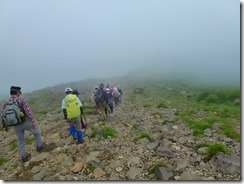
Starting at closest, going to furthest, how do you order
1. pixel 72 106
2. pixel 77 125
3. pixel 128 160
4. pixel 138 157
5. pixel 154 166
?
pixel 154 166 < pixel 128 160 < pixel 138 157 < pixel 72 106 < pixel 77 125

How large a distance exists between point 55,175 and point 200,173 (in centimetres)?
473

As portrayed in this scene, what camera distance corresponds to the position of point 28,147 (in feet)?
40.3

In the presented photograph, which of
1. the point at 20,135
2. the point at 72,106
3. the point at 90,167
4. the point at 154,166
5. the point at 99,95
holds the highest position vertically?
the point at 72,106

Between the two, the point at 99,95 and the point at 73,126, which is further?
the point at 99,95

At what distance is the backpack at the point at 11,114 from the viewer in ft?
30.2

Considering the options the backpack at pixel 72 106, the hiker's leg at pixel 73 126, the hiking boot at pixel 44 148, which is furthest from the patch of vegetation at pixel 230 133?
the hiking boot at pixel 44 148

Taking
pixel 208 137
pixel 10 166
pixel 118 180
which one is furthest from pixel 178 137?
pixel 10 166

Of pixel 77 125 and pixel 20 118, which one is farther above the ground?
pixel 20 118

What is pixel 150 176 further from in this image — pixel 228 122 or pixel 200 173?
pixel 228 122

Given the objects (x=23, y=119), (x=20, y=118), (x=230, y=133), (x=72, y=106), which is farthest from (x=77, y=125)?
(x=230, y=133)

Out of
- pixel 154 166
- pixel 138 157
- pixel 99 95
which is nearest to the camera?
pixel 154 166

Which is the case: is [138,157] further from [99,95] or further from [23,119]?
[99,95]

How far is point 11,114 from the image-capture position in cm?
923

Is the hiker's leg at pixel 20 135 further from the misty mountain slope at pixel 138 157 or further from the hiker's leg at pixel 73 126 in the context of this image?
the hiker's leg at pixel 73 126
